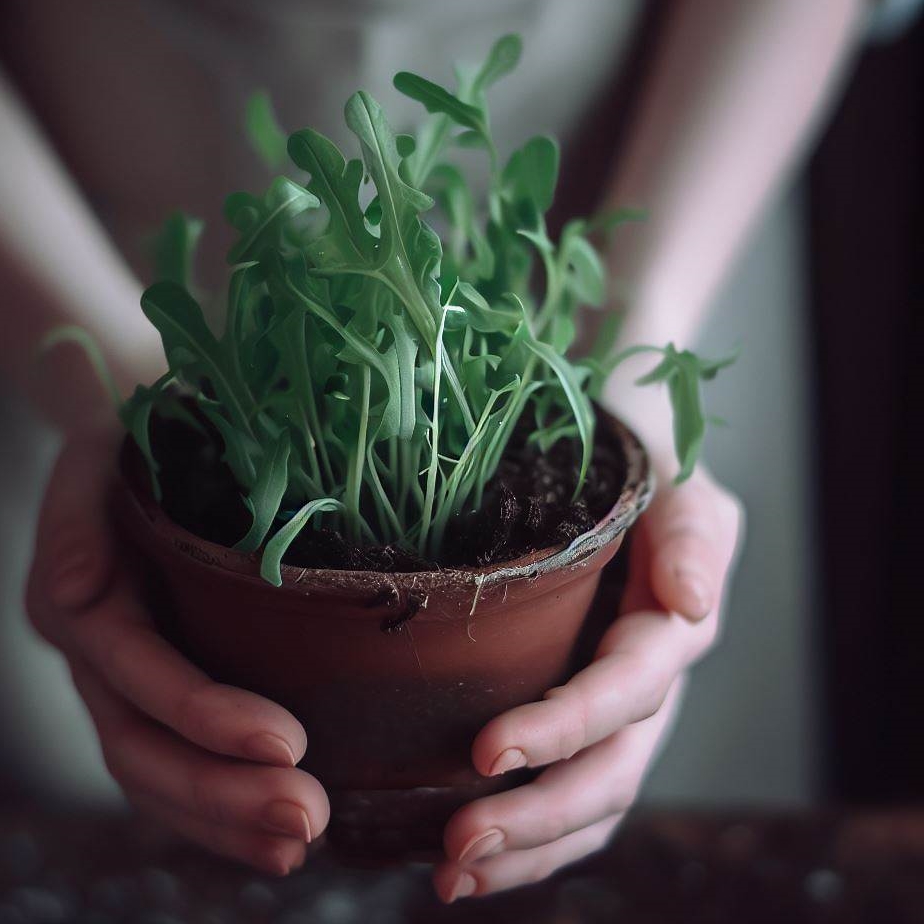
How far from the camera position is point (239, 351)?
363mm

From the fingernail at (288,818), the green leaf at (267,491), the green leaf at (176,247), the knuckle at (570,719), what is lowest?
the knuckle at (570,719)

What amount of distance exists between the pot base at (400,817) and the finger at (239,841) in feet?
0.07

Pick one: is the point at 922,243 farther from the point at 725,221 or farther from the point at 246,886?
the point at 246,886

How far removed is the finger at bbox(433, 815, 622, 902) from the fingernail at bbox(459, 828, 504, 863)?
0.02 metres

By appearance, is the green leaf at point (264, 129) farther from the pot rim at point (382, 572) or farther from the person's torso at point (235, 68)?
the person's torso at point (235, 68)

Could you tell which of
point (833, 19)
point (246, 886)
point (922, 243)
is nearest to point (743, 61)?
point (833, 19)

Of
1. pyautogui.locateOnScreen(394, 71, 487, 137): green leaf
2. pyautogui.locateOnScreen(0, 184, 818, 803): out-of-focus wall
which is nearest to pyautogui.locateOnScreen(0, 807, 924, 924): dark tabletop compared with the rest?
pyautogui.locateOnScreen(0, 184, 818, 803): out-of-focus wall

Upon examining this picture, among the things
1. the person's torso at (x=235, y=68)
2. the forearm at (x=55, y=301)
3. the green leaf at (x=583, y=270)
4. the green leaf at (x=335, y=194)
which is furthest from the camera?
the person's torso at (x=235, y=68)

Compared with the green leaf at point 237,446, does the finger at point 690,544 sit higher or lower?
lower

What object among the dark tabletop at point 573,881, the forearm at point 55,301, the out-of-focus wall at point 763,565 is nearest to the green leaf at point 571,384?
the forearm at point 55,301

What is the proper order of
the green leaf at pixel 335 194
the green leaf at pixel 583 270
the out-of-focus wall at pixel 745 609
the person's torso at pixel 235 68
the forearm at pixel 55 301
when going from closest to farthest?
1. the green leaf at pixel 335 194
2. the green leaf at pixel 583 270
3. the forearm at pixel 55 301
4. the person's torso at pixel 235 68
5. the out-of-focus wall at pixel 745 609

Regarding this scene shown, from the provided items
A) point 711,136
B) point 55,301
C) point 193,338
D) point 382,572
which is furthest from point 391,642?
point 711,136

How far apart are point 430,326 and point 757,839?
0.56 metres

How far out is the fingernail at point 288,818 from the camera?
1.23ft
